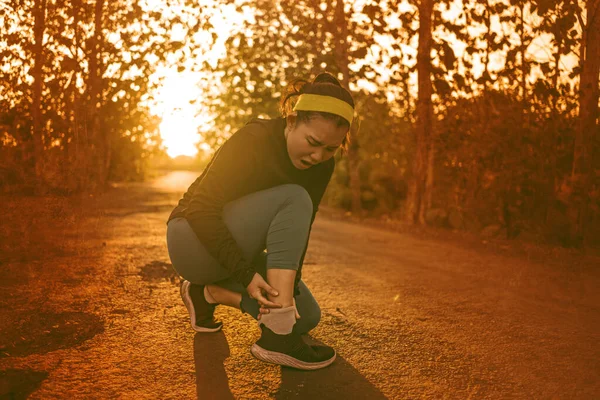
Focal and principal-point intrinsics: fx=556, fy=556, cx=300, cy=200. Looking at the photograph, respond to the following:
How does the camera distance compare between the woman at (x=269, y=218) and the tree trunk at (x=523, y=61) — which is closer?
the woman at (x=269, y=218)

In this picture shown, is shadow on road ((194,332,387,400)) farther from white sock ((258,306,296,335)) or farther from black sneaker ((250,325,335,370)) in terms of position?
white sock ((258,306,296,335))

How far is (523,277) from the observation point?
4723mm

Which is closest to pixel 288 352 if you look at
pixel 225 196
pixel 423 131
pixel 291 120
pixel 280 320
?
pixel 280 320

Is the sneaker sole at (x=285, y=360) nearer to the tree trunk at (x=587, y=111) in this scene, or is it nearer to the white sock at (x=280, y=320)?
A: the white sock at (x=280, y=320)

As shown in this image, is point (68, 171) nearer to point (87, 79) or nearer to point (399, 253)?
point (87, 79)

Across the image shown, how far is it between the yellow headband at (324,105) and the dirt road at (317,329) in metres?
1.13

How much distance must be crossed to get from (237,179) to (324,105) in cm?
53

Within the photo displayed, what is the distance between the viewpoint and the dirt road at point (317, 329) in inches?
88.0

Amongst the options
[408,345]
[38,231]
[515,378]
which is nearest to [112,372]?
[408,345]

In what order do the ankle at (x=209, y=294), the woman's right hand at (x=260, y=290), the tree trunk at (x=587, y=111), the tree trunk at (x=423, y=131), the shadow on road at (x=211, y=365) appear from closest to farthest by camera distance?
the shadow on road at (x=211, y=365)
the woman's right hand at (x=260, y=290)
the ankle at (x=209, y=294)
the tree trunk at (x=587, y=111)
the tree trunk at (x=423, y=131)

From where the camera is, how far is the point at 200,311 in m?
2.84

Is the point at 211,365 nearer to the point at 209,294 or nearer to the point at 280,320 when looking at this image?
the point at 280,320

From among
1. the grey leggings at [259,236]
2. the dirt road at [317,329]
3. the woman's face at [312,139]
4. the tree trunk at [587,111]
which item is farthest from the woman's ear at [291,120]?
the tree trunk at [587,111]

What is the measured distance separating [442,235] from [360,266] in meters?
3.06
